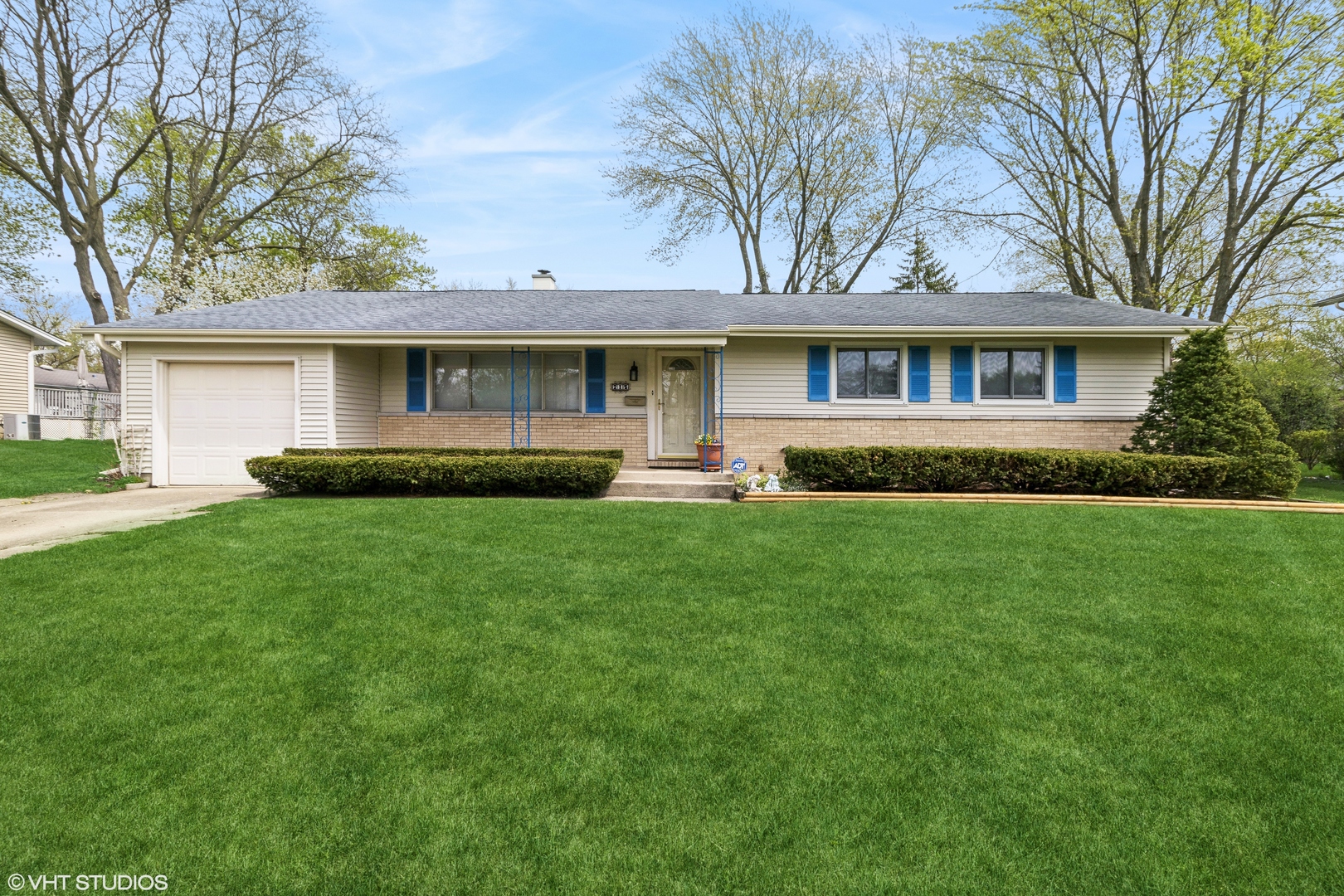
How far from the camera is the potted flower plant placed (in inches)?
474

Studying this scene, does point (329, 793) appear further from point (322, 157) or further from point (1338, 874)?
point (322, 157)

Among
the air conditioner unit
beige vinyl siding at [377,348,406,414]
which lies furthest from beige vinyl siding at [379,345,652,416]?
the air conditioner unit

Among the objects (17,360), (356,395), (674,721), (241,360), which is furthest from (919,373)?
(17,360)

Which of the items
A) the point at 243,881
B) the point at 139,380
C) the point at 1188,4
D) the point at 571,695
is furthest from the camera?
the point at 1188,4

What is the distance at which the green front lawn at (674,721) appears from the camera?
7.68 ft

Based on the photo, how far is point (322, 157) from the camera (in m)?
22.6

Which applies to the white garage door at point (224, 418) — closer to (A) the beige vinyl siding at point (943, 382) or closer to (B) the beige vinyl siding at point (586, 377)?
(B) the beige vinyl siding at point (586, 377)

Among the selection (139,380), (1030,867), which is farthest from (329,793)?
(139,380)

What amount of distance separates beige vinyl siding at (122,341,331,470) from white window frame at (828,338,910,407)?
8953 millimetres

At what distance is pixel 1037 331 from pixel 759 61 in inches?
659

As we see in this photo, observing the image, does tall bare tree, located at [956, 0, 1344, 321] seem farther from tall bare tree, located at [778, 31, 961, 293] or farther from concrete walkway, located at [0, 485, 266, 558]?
concrete walkway, located at [0, 485, 266, 558]

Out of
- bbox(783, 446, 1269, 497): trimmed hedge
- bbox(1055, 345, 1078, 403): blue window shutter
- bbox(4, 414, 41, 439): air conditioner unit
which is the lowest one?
bbox(783, 446, 1269, 497): trimmed hedge

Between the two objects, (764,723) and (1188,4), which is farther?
(1188,4)

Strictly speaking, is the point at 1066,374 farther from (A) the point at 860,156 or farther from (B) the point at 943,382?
(A) the point at 860,156
